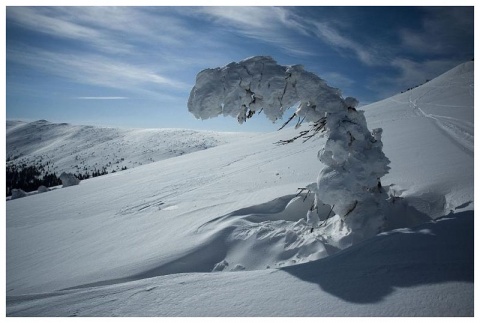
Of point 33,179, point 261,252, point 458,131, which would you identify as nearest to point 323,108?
point 261,252

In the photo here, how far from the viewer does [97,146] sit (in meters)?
65.6

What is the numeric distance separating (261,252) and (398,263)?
1929mm

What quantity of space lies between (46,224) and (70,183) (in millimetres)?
13698

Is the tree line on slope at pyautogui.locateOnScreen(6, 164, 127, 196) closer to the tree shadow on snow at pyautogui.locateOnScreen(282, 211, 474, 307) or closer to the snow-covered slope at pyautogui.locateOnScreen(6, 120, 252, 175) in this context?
the snow-covered slope at pyautogui.locateOnScreen(6, 120, 252, 175)

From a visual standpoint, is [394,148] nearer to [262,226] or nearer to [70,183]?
[262,226]

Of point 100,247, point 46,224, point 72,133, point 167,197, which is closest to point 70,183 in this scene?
point 46,224

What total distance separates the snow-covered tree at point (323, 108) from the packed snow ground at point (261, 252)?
676 millimetres

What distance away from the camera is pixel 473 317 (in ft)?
5.95

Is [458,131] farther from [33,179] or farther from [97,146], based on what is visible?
[97,146]

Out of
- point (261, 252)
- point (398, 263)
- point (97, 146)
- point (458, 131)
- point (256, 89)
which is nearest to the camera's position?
point (398, 263)

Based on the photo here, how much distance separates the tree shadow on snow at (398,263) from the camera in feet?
6.68

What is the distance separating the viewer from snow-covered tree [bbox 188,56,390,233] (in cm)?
351

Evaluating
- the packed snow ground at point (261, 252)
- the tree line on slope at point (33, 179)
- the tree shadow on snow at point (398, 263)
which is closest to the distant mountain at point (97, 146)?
the tree line on slope at point (33, 179)

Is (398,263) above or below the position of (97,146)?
below
